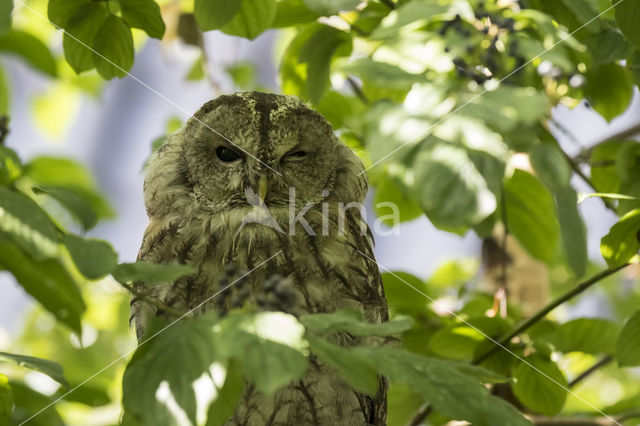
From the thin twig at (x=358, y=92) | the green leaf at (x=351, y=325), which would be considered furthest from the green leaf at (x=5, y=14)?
the thin twig at (x=358, y=92)

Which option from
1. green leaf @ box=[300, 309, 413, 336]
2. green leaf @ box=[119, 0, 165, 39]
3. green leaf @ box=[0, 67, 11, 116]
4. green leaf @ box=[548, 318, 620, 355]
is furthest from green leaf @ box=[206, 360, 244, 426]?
green leaf @ box=[0, 67, 11, 116]

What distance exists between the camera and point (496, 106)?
2.56 ft

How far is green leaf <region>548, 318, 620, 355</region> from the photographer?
1801 mm

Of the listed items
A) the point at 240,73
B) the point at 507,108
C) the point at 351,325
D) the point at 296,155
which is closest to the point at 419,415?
the point at 296,155

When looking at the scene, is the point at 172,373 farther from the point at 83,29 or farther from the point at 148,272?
the point at 83,29

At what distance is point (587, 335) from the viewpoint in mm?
1818

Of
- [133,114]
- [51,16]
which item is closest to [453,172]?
[51,16]

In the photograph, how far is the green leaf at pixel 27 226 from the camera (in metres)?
0.92

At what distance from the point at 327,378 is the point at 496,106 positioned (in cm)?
122

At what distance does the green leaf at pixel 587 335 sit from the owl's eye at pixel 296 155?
32.4 inches

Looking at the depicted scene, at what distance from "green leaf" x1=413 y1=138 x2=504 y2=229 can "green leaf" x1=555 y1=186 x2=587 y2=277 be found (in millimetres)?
143

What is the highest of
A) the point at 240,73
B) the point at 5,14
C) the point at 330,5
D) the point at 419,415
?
the point at 5,14

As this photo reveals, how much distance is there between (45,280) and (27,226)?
294 mm

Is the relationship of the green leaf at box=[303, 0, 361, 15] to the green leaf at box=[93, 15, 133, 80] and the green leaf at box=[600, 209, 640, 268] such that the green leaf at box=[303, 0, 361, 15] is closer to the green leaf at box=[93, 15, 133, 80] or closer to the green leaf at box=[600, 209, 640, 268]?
the green leaf at box=[93, 15, 133, 80]
